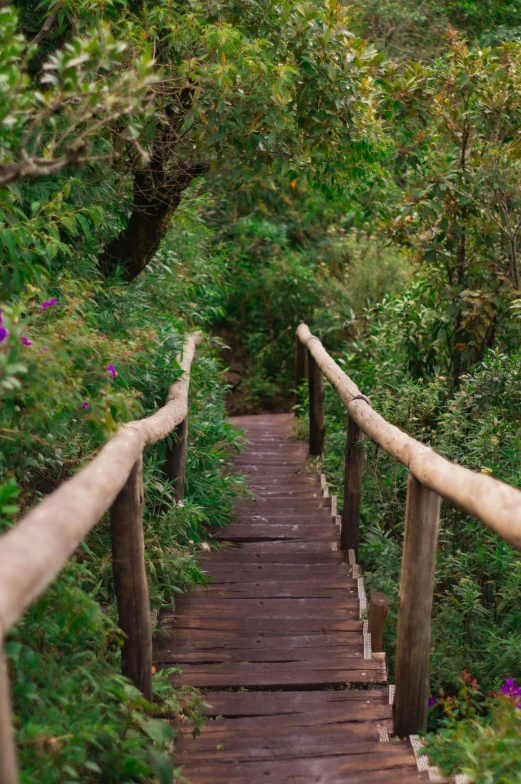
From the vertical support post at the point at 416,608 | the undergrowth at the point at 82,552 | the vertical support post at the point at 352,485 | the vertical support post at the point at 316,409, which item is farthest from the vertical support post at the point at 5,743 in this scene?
the vertical support post at the point at 316,409

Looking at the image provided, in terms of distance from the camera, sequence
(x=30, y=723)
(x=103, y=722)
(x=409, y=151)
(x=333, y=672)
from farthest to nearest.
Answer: (x=409, y=151)
(x=333, y=672)
(x=103, y=722)
(x=30, y=723)

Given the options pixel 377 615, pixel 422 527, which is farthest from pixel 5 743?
pixel 377 615

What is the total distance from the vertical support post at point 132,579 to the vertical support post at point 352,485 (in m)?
2.08

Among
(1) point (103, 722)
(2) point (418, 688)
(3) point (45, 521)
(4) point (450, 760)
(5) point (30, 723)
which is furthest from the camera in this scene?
(2) point (418, 688)

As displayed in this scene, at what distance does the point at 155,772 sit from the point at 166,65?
139 inches

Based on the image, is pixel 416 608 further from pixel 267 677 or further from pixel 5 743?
pixel 5 743

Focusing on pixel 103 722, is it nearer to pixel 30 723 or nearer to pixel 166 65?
pixel 30 723

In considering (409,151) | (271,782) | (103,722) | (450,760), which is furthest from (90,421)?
(409,151)

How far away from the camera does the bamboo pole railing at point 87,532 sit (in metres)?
1.41

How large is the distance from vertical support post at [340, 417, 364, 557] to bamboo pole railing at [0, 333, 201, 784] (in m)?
1.20

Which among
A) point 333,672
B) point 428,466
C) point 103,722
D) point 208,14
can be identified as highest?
point 208,14

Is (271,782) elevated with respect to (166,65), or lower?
lower

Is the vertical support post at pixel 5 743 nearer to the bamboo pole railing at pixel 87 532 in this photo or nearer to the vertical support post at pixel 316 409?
the bamboo pole railing at pixel 87 532

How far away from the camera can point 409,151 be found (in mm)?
5488
